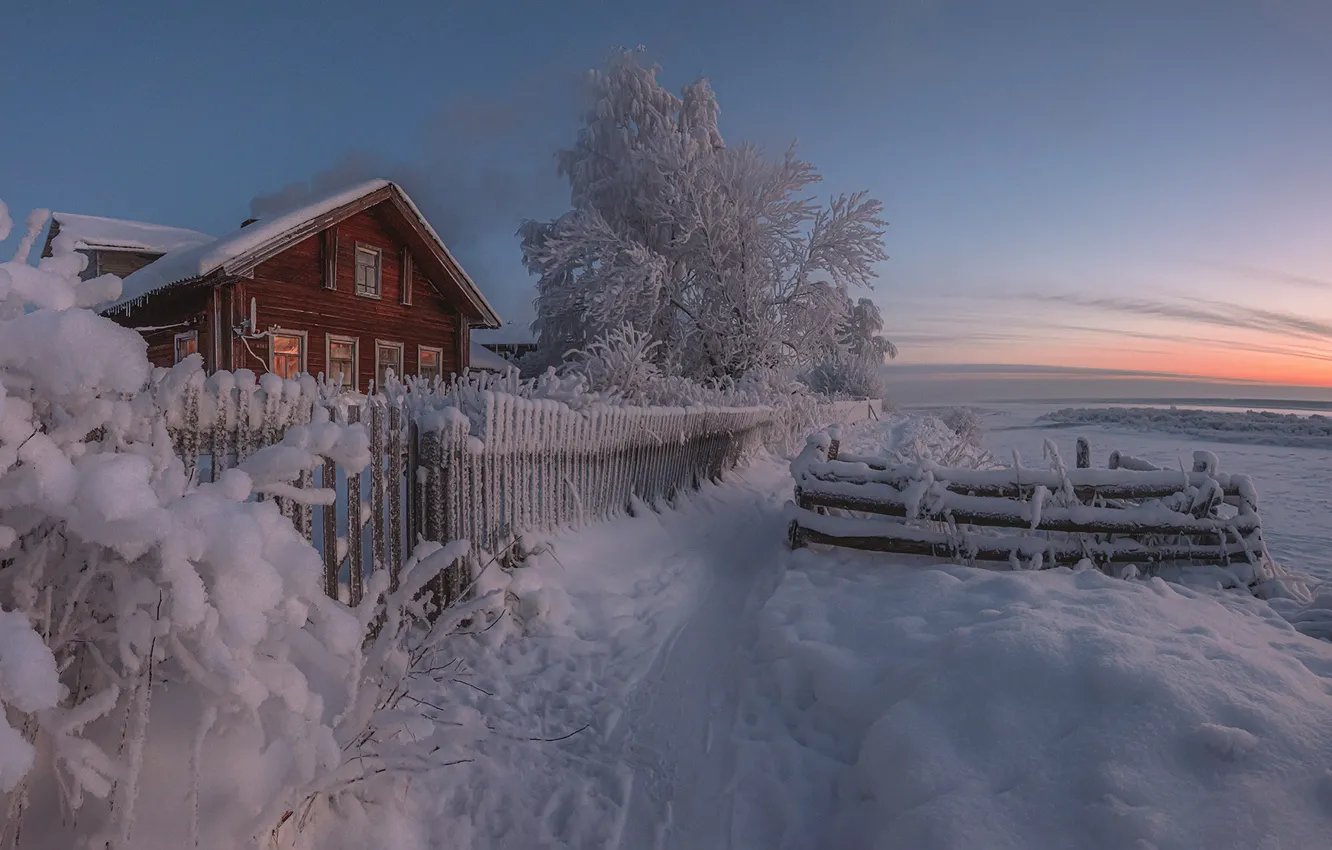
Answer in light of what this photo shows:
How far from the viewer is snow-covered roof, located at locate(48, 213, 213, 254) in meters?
19.0

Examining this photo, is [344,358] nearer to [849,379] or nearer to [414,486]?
[414,486]

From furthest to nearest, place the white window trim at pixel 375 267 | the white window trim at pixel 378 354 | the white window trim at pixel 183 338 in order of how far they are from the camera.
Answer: the white window trim at pixel 378 354, the white window trim at pixel 375 267, the white window trim at pixel 183 338

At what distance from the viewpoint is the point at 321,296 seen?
16531mm

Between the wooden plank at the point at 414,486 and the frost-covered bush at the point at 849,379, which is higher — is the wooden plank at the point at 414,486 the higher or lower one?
the lower one

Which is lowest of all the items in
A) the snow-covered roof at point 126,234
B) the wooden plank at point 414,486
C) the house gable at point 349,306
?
the wooden plank at point 414,486

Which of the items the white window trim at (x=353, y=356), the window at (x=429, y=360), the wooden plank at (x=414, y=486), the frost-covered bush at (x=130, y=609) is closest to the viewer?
the frost-covered bush at (x=130, y=609)

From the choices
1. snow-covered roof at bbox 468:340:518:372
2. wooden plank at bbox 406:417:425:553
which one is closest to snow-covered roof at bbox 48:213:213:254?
snow-covered roof at bbox 468:340:518:372

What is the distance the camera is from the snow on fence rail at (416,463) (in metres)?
3.18

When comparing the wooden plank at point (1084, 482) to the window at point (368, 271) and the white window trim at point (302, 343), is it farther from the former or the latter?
the window at point (368, 271)

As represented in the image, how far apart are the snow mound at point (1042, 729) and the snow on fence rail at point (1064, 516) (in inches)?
46.9

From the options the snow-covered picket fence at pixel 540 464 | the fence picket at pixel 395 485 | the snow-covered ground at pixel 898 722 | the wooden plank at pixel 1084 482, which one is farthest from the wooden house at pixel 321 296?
the wooden plank at pixel 1084 482

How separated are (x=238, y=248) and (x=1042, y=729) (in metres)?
15.6

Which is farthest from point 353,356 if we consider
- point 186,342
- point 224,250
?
point 224,250

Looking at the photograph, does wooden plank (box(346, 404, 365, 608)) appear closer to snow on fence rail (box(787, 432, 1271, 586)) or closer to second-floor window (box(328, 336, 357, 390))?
snow on fence rail (box(787, 432, 1271, 586))
